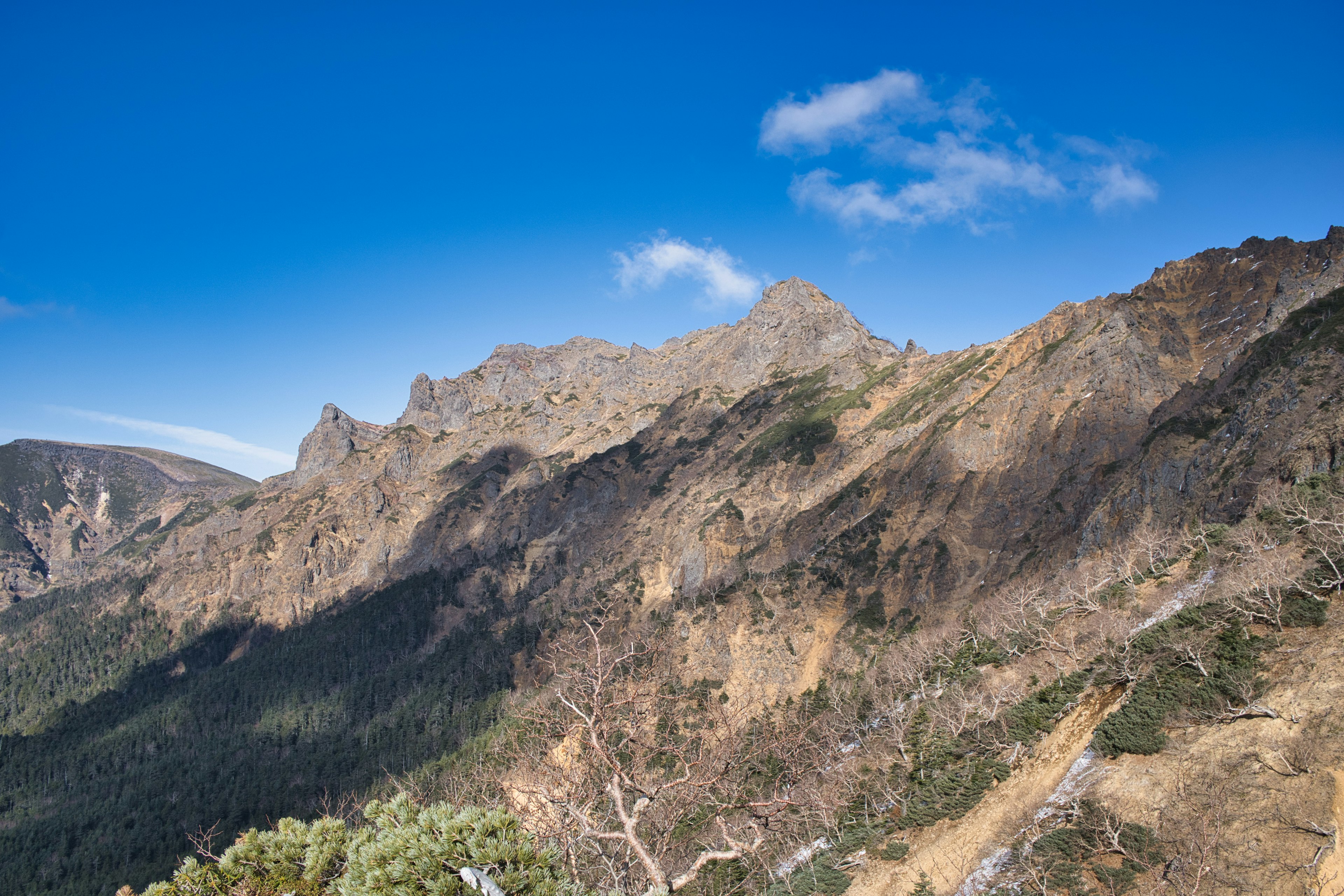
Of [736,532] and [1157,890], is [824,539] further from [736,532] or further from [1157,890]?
[1157,890]

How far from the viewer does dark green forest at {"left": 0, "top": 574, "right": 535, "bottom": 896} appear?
113m

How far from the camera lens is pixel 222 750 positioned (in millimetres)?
156875

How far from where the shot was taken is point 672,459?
19875 centimetres

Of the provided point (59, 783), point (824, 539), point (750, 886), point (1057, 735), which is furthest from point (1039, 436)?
point (59, 783)

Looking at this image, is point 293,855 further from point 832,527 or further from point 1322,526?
point 832,527

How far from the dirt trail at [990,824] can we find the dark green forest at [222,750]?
3768 inches

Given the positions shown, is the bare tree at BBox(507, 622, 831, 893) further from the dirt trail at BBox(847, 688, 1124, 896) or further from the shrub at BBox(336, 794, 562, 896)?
the dirt trail at BBox(847, 688, 1124, 896)

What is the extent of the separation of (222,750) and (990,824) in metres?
192

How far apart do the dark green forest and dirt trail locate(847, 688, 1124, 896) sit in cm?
9569

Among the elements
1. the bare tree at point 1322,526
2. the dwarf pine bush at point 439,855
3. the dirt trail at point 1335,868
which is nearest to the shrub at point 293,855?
the dwarf pine bush at point 439,855

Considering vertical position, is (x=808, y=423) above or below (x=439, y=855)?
above

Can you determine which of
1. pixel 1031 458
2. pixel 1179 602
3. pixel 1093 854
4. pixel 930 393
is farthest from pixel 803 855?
pixel 930 393

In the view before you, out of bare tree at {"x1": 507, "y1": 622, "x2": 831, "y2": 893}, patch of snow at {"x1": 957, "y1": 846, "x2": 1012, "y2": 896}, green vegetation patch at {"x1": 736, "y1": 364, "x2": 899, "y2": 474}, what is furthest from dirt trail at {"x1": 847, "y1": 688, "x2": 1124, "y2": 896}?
green vegetation patch at {"x1": 736, "y1": 364, "x2": 899, "y2": 474}

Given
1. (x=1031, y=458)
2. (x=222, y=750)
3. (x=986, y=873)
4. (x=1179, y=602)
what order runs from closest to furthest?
1. (x=986, y=873)
2. (x=1179, y=602)
3. (x=1031, y=458)
4. (x=222, y=750)
